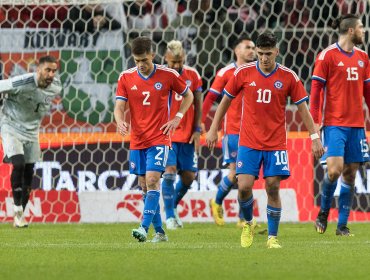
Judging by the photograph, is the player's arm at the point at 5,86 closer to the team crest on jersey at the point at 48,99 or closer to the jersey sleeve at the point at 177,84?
the team crest on jersey at the point at 48,99

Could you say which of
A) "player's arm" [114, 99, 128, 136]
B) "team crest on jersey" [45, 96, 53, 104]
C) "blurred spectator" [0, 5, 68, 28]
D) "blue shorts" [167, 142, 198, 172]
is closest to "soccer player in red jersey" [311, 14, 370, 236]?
"player's arm" [114, 99, 128, 136]

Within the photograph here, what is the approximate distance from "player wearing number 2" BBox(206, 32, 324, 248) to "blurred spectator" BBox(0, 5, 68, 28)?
5.62 meters

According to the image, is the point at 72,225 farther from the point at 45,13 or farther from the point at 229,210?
the point at 45,13

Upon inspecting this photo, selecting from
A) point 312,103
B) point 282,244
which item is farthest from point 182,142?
point 282,244

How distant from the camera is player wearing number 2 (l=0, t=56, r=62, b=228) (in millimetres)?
12367

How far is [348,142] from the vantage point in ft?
35.0

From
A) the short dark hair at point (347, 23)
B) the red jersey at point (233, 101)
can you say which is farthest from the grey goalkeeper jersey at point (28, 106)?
the short dark hair at point (347, 23)

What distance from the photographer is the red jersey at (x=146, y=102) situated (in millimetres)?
9688

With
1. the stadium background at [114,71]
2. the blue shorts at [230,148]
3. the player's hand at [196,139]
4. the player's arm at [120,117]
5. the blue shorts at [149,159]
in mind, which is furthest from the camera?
the stadium background at [114,71]

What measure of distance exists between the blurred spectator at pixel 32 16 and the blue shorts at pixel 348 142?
4.93 metres

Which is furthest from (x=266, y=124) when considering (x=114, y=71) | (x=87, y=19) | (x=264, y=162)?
(x=87, y=19)

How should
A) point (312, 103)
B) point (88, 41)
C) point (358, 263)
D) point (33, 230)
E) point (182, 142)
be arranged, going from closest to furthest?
1. point (358, 263)
2. point (312, 103)
3. point (33, 230)
4. point (182, 142)
5. point (88, 41)

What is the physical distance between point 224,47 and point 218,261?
24.4ft

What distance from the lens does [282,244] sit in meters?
9.33
